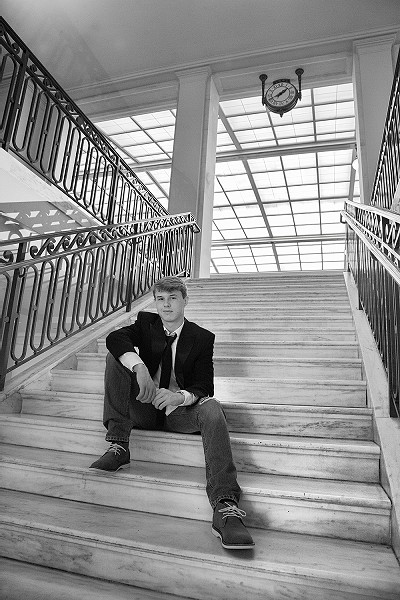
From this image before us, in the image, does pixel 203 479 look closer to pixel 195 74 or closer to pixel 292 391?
pixel 292 391

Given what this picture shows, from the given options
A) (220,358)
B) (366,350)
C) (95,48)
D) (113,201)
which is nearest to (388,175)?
(366,350)

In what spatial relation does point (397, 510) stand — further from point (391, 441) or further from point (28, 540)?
point (28, 540)

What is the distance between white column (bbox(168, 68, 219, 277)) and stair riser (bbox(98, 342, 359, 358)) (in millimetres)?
3662

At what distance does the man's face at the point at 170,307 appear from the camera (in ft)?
6.99

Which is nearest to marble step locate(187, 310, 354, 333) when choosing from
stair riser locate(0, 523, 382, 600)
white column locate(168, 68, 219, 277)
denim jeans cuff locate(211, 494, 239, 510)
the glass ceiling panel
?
denim jeans cuff locate(211, 494, 239, 510)

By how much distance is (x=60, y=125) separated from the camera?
13.0 feet

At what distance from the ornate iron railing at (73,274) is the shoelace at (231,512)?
165 centimetres

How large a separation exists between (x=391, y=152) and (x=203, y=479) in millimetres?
3365

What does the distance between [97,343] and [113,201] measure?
2.09 meters

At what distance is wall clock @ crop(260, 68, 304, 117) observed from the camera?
6715 millimetres

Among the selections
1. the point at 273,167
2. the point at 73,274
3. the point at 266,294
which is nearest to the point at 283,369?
the point at 266,294

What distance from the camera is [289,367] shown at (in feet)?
8.54

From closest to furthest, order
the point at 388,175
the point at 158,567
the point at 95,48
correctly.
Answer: the point at 158,567 → the point at 388,175 → the point at 95,48

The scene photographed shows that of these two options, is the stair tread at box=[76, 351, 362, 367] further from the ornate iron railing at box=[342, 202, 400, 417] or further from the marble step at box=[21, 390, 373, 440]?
the marble step at box=[21, 390, 373, 440]
